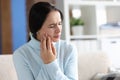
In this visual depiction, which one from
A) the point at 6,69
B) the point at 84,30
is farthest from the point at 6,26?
the point at 84,30

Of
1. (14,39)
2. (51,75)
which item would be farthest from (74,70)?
(14,39)

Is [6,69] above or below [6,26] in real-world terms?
below

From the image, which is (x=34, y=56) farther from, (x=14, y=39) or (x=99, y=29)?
(x=99, y=29)

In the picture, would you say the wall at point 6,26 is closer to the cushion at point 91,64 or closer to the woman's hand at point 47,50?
the cushion at point 91,64

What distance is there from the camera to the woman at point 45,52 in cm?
135

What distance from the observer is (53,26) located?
Answer: 138cm

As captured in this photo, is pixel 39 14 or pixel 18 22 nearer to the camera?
pixel 39 14

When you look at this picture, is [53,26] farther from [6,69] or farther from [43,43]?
[6,69]

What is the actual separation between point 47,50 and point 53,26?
13 cm

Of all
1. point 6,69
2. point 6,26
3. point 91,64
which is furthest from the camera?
point 6,26

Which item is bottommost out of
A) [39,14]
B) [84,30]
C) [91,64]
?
[91,64]

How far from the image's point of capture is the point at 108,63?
2.32 meters

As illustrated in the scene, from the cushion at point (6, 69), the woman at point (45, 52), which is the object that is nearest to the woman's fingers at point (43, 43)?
the woman at point (45, 52)

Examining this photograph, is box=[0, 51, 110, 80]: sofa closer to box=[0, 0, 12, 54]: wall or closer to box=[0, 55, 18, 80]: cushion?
box=[0, 55, 18, 80]: cushion
